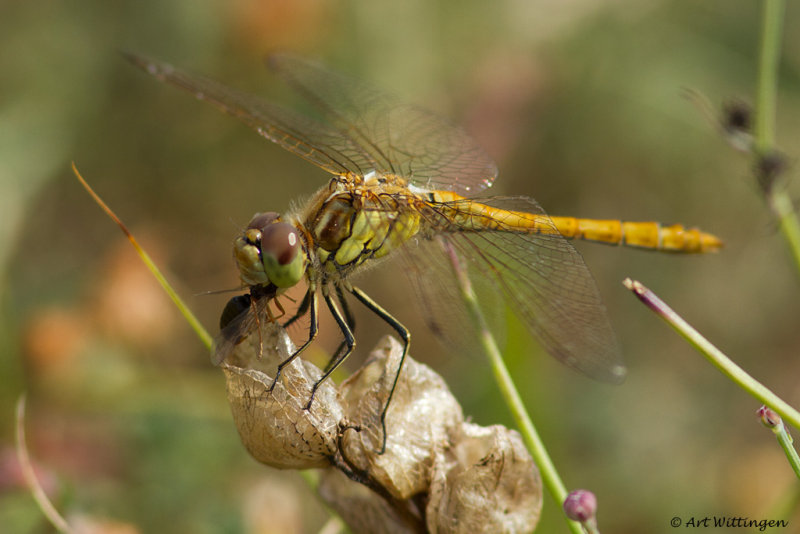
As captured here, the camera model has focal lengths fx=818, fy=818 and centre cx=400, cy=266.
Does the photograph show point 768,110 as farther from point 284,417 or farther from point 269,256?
point 284,417

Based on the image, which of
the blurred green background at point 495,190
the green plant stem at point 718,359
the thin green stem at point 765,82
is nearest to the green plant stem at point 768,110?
the thin green stem at point 765,82

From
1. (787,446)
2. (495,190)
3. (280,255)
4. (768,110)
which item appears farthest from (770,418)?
(495,190)

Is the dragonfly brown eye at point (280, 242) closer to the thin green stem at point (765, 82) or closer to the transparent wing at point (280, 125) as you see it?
the transparent wing at point (280, 125)

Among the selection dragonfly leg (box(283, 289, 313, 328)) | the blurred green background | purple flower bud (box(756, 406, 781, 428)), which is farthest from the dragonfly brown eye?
the blurred green background

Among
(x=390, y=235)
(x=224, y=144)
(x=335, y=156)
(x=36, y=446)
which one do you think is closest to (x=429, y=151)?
(x=335, y=156)

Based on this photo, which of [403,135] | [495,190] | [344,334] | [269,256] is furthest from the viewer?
[495,190]

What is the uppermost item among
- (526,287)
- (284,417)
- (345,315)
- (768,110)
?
(768,110)

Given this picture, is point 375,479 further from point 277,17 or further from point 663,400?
point 277,17

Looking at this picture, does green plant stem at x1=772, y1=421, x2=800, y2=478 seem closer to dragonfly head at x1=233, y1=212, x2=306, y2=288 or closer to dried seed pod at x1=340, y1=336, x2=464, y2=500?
dried seed pod at x1=340, y1=336, x2=464, y2=500
